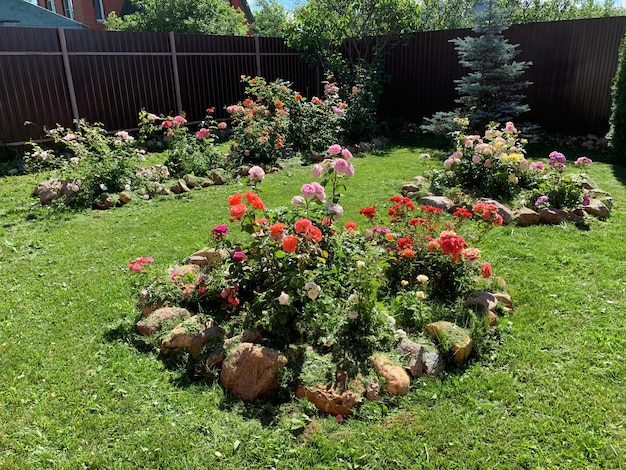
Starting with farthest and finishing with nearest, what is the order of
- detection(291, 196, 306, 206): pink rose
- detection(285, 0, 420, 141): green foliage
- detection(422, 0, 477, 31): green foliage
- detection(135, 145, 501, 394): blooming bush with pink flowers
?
detection(422, 0, 477, 31): green foliage
detection(285, 0, 420, 141): green foliage
detection(291, 196, 306, 206): pink rose
detection(135, 145, 501, 394): blooming bush with pink flowers

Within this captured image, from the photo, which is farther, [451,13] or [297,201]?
[451,13]

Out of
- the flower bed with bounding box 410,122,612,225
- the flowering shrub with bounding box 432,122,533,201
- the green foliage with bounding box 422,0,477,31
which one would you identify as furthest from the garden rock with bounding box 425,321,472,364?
the green foliage with bounding box 422,0,477,31

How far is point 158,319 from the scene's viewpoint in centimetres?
293

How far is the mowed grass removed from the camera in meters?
2.04

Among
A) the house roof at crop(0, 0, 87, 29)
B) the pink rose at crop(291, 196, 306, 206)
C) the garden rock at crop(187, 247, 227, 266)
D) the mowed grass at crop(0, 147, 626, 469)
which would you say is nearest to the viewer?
the mowed grass at crop(0, 147, 626, 469)

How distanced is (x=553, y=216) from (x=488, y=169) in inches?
41.2

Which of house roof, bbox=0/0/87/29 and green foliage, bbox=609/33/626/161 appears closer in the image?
green foliage, bbox=609/33/626/161

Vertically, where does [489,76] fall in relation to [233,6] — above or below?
below

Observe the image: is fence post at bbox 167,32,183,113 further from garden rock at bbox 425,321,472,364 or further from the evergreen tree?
garden rock at bbox 425,321,472,364

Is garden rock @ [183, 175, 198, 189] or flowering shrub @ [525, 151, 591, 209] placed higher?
flowering shrub @ [525, 151, 591, 209]

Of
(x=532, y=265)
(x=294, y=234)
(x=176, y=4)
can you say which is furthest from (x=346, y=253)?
(x=176, y=4)

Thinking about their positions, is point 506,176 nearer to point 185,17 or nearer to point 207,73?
point 207,73

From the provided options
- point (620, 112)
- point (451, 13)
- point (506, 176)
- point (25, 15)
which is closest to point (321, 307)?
point (506, 176)

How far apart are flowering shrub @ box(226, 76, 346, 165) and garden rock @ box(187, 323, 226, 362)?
15.4ft
